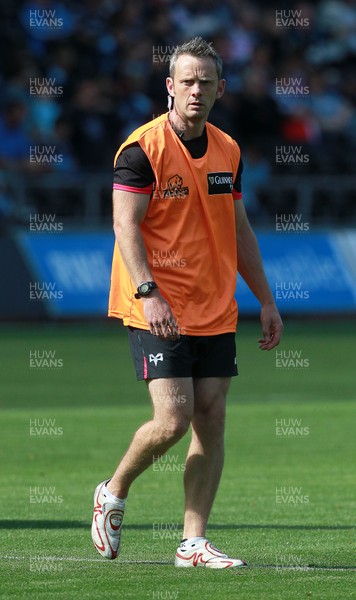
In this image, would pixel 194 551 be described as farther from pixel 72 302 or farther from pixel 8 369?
pixel 72 302

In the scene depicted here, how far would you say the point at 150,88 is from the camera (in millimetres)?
24156

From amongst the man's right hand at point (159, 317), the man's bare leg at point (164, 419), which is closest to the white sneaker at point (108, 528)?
the man's bare leg at point (164, 419)

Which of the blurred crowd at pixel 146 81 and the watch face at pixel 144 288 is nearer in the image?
the watch face at pixel 144 288

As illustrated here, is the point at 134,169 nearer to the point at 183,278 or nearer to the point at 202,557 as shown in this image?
the point at 183,278

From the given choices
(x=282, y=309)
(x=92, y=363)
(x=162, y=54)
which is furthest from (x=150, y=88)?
(x=92, y=363)

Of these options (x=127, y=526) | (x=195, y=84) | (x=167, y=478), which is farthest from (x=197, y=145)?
(x=167, y=478)

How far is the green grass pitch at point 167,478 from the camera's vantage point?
256 inches

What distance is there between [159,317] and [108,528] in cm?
116

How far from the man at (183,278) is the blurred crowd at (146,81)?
52.0 ft

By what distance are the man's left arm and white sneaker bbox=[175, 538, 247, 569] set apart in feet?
3.62

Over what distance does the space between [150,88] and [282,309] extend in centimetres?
453

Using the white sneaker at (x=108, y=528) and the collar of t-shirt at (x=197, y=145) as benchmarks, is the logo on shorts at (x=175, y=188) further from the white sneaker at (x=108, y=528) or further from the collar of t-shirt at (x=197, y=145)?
the white sneaker at (x=108, y=528)

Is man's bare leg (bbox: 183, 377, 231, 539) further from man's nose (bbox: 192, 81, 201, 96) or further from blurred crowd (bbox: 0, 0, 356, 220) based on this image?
blurred crowd (bbox: 0, 0, 356, 220)

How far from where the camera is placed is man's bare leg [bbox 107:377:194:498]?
22.1 ft
